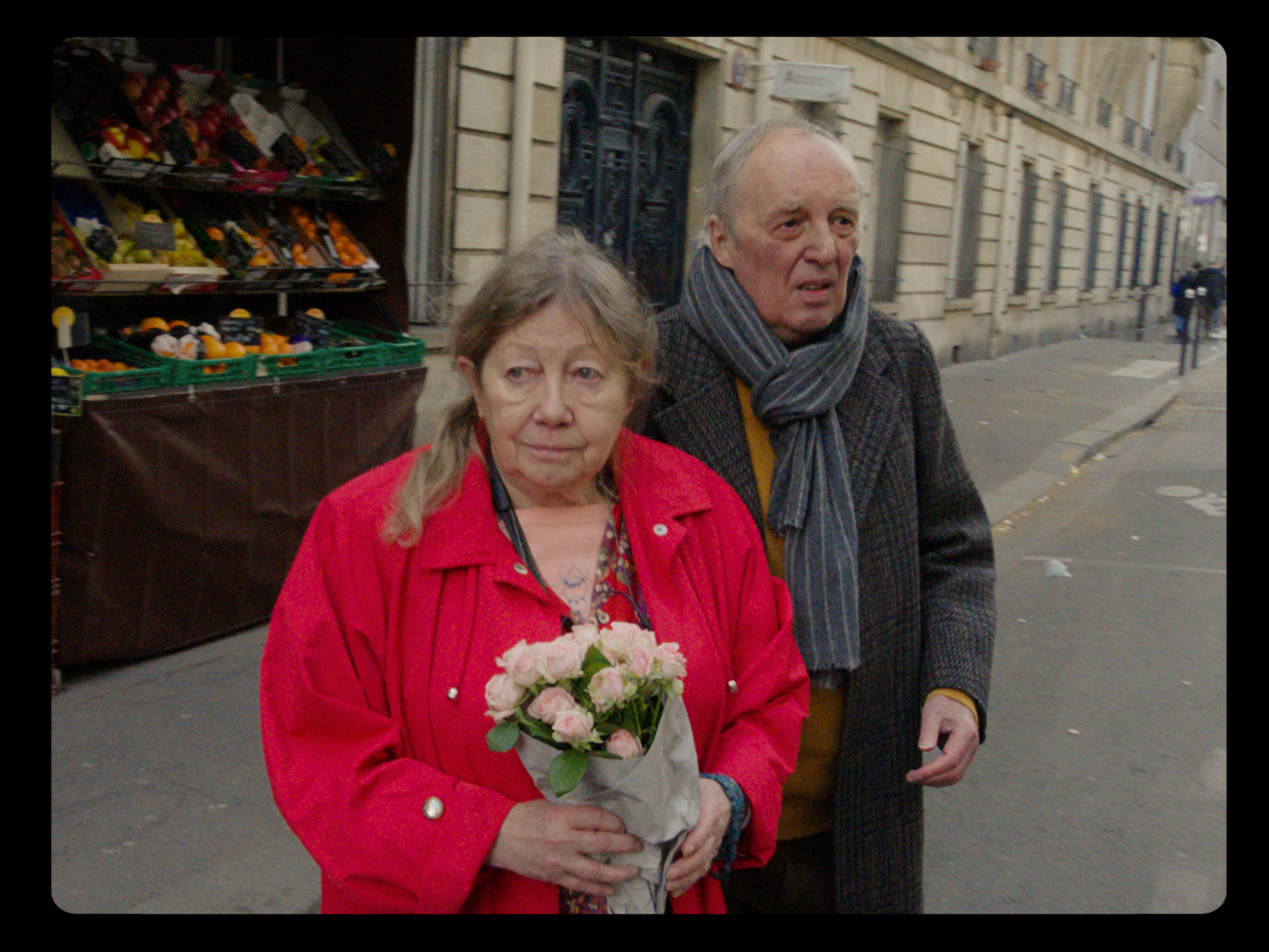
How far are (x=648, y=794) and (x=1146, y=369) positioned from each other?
2007 centimetres

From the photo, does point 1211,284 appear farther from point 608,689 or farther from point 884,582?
point 608,689

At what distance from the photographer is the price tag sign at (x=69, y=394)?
4348 mm

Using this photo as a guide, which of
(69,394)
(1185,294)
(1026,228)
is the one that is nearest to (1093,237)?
(1026,228)

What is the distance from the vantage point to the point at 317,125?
619cm

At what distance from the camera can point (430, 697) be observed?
1713 mm

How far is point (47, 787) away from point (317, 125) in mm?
3871

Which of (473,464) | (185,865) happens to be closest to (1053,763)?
(185,865)

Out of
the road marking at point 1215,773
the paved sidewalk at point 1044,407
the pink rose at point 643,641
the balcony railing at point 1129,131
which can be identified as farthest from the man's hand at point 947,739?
the balcony railing at point 1129,131

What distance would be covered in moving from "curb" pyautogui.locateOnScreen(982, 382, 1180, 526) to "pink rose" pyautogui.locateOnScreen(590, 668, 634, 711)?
557 cm

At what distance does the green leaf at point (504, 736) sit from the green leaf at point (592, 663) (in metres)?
0.11

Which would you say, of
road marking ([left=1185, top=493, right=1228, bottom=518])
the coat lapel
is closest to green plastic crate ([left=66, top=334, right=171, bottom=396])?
the coat lapel

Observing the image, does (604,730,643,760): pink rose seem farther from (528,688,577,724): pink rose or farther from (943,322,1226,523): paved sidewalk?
(943,322,1226,523): paved sidewalk

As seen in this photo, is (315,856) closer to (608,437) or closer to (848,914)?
(608,437)

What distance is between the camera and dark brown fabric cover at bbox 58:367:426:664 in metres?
4.45
